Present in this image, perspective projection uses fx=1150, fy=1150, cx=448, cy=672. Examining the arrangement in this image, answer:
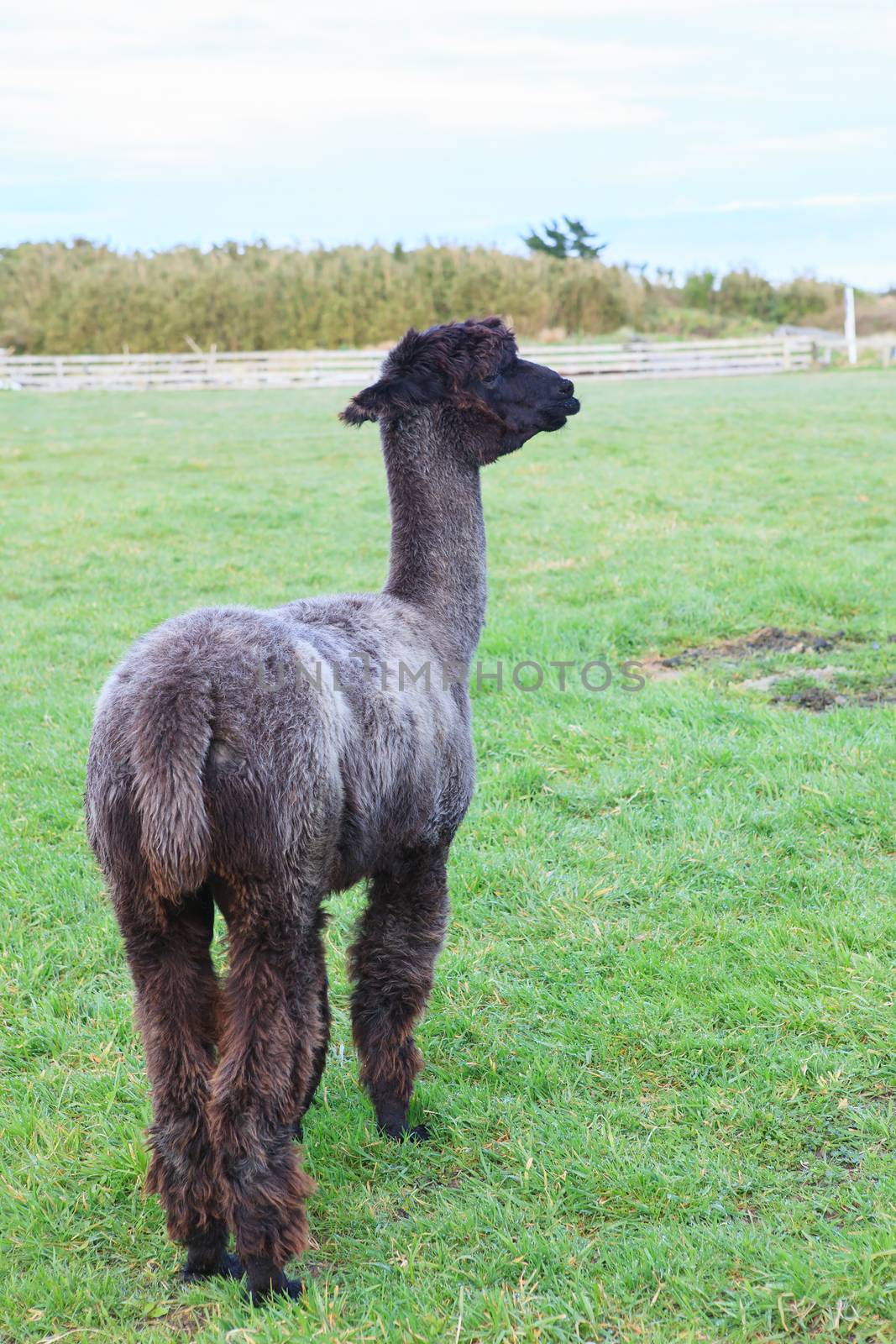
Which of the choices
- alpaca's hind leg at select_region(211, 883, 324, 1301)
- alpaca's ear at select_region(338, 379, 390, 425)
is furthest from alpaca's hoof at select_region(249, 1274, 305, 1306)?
alpaca's ear at select_region(338, 379, 390, 425)

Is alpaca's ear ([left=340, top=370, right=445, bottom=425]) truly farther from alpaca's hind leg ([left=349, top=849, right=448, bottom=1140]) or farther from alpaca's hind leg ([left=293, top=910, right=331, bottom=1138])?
alpaca's hind leg ([left=293, top=910, right=331, bottom=1138])

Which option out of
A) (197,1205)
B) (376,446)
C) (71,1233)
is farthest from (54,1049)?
(376,446)

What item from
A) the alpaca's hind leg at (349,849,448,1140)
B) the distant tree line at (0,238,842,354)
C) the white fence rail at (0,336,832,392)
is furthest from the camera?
the distant tree line at (0,238,842,354)

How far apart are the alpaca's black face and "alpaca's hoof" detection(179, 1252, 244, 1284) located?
8.04 feet

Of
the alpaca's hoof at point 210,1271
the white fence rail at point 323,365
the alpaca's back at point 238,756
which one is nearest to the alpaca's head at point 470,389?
the alpaca's back at point 238,756

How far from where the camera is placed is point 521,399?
374 centimetres

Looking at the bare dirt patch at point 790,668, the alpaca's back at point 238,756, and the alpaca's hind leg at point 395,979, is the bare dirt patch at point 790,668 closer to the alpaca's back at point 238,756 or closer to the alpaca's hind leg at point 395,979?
the alpaca's hind leg at point 395,979

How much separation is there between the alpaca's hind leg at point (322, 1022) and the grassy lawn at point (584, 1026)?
0.23 m

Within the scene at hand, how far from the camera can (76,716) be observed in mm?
6238

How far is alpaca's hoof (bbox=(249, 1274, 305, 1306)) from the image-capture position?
2611 mm

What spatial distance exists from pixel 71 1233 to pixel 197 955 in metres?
0.83

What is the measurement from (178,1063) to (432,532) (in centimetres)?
177

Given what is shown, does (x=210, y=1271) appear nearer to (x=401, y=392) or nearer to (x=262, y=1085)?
(x=262, y=1085)

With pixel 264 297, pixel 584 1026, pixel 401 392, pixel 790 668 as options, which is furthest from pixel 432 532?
pixel 264 297
